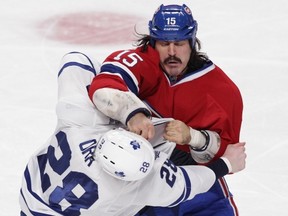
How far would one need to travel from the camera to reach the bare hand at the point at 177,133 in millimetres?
2705

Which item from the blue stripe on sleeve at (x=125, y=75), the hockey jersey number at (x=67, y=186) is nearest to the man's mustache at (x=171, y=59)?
the blue stripe on sleeve at (x=125, y=75)

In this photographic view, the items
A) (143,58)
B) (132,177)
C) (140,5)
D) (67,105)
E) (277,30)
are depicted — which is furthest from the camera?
(140,5)

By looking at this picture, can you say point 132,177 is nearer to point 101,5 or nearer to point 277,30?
point 277,30

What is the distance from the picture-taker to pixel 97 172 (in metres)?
2.57

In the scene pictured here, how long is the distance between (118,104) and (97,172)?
0.74 feet

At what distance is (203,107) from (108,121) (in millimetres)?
391

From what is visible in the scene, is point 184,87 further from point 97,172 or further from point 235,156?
point 97,172

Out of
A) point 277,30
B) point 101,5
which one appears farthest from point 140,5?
point 277,30

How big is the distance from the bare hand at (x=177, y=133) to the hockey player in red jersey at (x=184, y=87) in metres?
0.09

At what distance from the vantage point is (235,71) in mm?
4758

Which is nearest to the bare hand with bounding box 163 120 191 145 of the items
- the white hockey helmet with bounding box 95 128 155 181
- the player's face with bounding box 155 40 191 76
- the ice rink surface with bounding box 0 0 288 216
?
the white hockey helmet with bounding box 95 128 155 181

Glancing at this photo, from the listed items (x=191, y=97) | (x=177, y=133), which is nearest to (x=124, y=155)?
(x=177, y=133)

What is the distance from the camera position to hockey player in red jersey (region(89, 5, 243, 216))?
114 inches

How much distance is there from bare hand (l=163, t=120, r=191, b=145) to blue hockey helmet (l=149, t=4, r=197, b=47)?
341 mm
